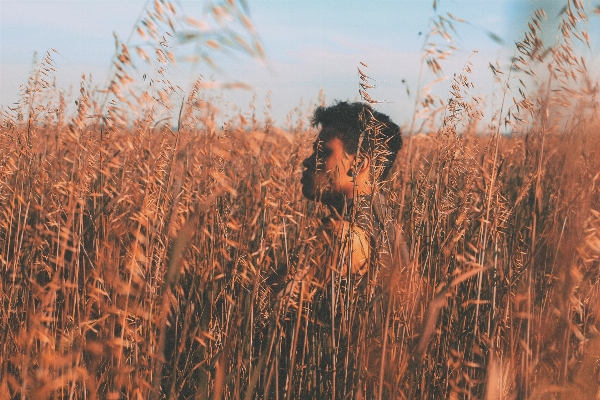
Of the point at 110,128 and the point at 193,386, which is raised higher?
the point at 110,128

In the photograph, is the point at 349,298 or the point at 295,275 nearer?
the point at 295,275

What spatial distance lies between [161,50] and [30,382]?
0.88 meters

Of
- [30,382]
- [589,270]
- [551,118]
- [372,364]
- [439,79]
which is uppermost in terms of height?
[439,79]

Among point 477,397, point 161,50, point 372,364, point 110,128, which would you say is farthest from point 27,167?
point 477,397

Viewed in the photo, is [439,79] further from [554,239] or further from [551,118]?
[554,239]

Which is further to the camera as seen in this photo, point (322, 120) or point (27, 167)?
point (322, 120)

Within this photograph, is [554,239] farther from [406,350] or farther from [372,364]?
[372,364]

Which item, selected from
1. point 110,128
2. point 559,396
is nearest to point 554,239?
point 559,396

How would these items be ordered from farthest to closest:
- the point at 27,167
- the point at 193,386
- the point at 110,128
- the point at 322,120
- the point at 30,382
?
1. the point at 322,120
2. the point at 27,167
3. the point at 193,386
4. the point at 110,128
5. the point at 30,382

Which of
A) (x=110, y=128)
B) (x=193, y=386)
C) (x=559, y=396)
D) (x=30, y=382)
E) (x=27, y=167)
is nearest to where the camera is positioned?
(x=30, y=382)

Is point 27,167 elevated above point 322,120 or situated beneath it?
situated beneath

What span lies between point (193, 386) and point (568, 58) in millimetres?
1474

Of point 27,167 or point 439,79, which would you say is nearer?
point 439,79

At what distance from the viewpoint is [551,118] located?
1.33 metres
